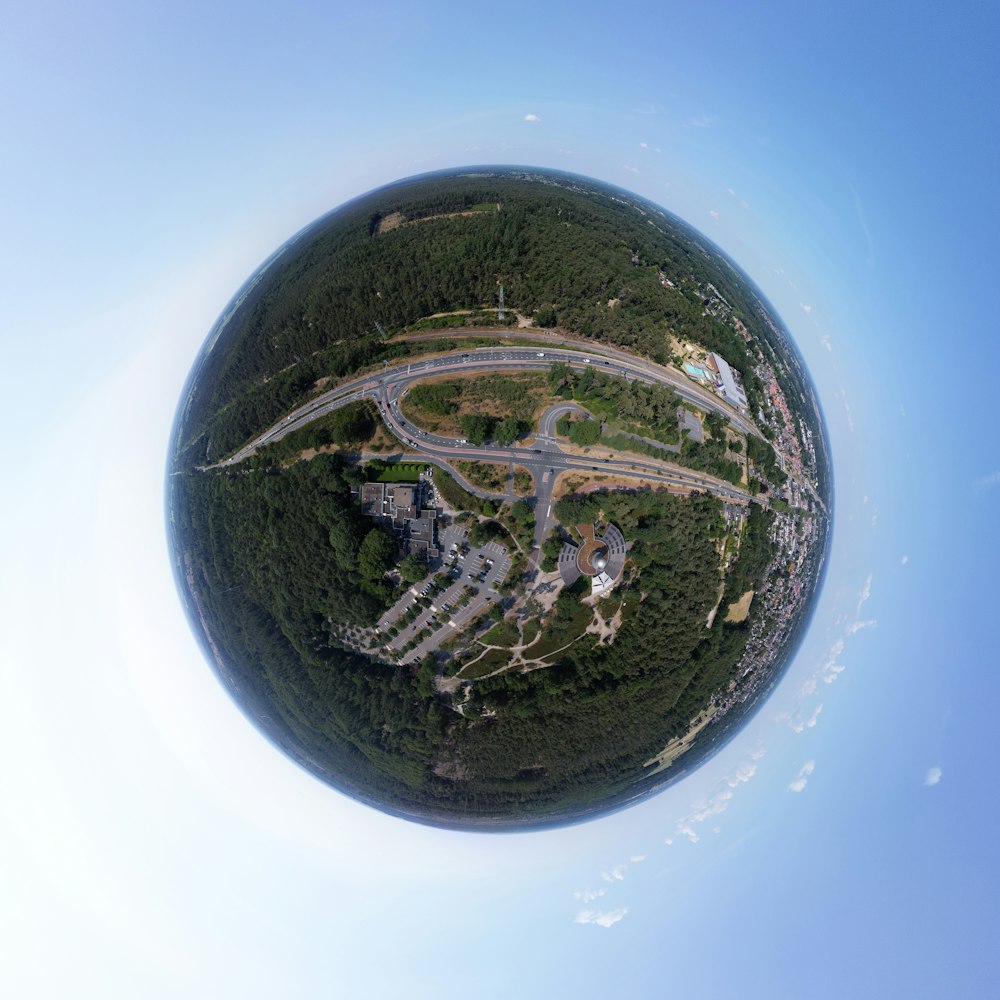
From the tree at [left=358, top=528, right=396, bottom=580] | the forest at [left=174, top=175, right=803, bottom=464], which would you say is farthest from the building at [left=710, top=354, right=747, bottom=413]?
the tree at [left=358, top=528, right=396, bottom=580]

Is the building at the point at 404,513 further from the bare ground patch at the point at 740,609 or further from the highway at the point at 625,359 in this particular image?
the bare ground patch at the point at 740,609

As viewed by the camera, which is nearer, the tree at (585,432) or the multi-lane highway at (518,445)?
the tree at (585,432)

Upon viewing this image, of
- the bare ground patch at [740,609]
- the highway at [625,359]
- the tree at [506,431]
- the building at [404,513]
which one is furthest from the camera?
the bare ground patch at [740,609]

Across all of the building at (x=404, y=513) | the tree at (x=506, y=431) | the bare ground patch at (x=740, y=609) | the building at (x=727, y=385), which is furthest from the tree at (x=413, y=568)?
the building at (x=727, y=385)

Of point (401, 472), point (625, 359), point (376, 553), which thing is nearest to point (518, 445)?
point (401, 472)

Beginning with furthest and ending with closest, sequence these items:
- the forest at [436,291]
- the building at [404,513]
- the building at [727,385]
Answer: the building at [727,385], the forest at [436,291], the building at [404,513]

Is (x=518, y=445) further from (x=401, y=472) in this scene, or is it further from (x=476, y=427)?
(x=401, y=472)

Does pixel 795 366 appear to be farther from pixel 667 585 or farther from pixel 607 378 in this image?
pixel 667 585

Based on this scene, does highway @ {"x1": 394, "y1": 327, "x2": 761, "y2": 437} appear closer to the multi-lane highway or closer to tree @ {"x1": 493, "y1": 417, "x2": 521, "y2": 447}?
the multi-lane highway
